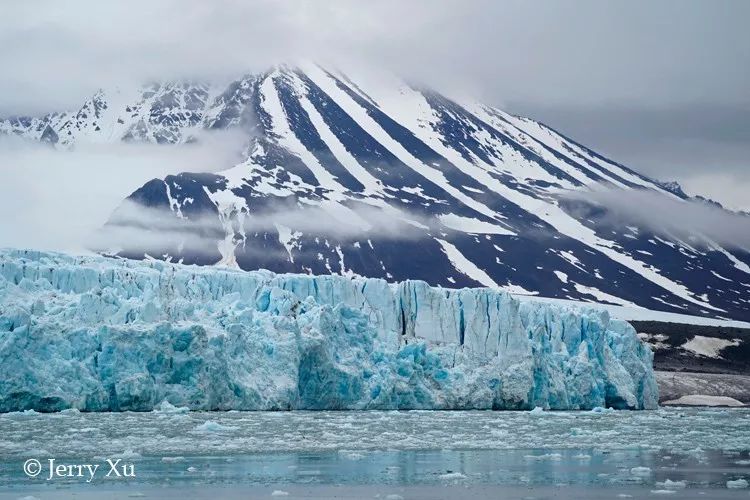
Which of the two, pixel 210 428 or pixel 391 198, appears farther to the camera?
pixel 391 198

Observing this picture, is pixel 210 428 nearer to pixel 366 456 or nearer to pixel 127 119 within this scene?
Result: pixel 366 456

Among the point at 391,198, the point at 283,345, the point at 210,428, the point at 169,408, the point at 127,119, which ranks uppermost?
the point at 127,119

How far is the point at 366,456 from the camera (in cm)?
2138

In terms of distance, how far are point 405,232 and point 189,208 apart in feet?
83.7

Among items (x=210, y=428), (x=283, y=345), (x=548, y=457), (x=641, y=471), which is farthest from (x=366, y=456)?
(x=283, y=345)

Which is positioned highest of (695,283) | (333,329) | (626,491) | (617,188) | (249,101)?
(249,101)

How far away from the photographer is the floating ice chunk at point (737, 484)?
16750 mm

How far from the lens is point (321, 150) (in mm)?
152000

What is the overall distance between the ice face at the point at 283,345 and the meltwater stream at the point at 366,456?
149cm

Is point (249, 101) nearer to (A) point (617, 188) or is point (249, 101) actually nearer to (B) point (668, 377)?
(A) point (617, 188)

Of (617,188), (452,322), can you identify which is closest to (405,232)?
(617,188)

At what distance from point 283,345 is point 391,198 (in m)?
107

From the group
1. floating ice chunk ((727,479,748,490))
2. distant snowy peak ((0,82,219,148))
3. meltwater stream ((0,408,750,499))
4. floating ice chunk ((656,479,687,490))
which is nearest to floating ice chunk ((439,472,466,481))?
meltwater stream ((0,408,750,499))

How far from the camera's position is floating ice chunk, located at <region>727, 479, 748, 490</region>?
16.8m
